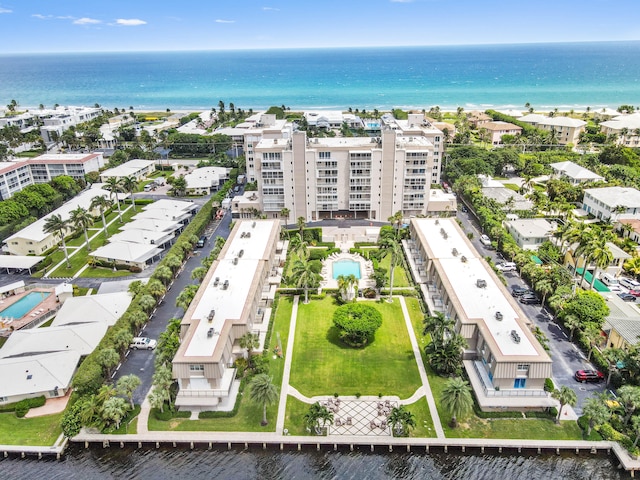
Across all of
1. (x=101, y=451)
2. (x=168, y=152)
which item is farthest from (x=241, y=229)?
(x=168, y=152)

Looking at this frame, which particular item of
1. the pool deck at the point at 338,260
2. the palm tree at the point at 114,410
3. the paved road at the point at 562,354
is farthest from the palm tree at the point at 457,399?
the palm tree at the point at 114,410

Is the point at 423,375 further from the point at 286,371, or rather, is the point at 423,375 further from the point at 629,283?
the point at 629,283

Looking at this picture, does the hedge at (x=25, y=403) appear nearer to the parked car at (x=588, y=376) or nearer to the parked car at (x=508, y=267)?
the parked car at (x=588, y=376)

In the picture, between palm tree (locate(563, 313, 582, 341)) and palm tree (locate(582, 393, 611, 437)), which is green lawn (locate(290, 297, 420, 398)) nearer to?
palm tree (locate(582, 393, 611, 437))

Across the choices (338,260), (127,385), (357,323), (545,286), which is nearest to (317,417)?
(357,323)

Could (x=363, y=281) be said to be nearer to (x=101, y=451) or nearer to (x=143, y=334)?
(x=143, y=334)

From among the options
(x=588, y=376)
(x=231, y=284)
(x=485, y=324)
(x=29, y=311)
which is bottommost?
(x=588, y=376)
